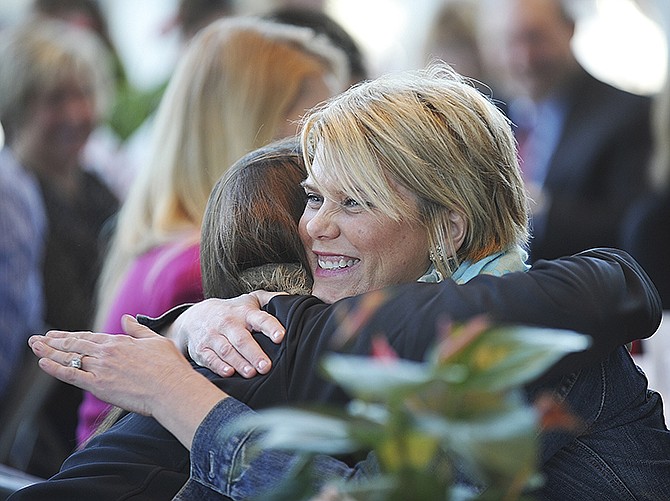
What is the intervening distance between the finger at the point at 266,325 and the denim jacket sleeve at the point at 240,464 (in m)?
0.17

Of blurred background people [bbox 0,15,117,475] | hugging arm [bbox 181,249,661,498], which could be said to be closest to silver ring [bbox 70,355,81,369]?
hugging arm [bbox 181,249,661,498]

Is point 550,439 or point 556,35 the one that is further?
point 556,35

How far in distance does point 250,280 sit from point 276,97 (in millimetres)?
837

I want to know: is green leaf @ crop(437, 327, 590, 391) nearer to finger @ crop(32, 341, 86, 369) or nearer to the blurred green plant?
the blurred green plant

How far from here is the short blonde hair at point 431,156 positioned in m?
1.53

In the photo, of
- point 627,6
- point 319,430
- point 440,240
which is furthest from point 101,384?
point 627,6

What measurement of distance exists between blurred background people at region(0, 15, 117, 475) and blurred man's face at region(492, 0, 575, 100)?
144 cm

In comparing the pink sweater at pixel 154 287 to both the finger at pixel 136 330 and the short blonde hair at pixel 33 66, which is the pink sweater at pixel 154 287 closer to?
the finger at pixel 136 330

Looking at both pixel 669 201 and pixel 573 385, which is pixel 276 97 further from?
pixel 669 201

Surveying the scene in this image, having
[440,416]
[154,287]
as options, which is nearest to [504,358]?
[440,416]

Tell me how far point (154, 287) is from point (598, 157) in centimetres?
186

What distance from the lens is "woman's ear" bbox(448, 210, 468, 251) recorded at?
1.59 m

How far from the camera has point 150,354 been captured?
1.42 metres

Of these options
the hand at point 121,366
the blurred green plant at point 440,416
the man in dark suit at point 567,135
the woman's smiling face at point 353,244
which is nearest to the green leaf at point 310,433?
the blurred green plant at point 440,416
